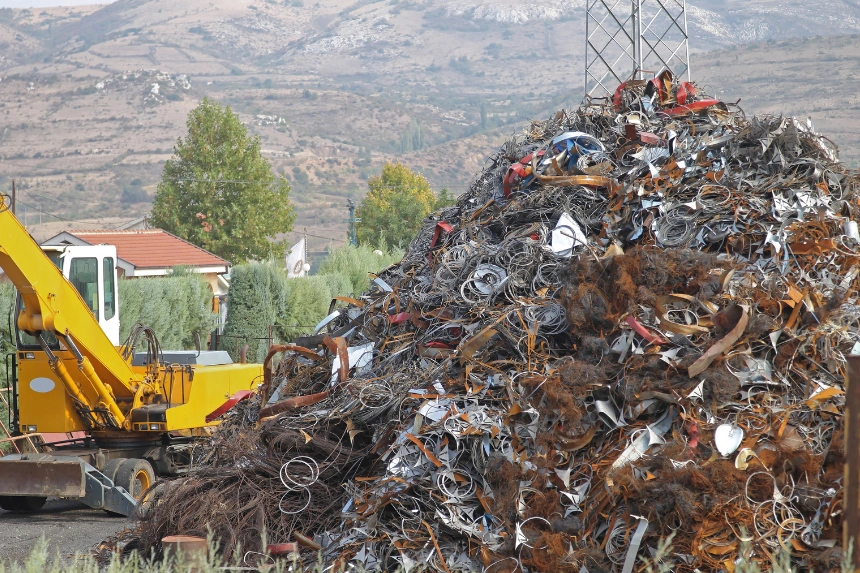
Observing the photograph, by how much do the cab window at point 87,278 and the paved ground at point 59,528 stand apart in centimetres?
245

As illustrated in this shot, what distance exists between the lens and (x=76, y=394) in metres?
10.2

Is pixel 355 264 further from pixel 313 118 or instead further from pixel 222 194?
pixel 313 118

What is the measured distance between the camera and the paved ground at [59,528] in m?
8.56

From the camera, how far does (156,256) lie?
30.5 m

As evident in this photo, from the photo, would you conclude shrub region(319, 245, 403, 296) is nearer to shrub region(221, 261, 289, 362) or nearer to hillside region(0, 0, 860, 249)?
shrub region(221, 261, 289, 362)

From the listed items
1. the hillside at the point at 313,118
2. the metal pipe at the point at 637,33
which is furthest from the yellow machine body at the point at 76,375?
the hillside at the point at 313,118

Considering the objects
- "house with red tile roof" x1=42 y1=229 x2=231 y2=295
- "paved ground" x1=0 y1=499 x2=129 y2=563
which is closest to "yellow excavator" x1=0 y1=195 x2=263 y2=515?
"paved ground" x1=0 y1=499 x2=129 y2=563

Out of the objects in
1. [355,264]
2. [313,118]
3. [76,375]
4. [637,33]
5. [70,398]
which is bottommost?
[313,118]

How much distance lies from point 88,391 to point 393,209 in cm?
4294

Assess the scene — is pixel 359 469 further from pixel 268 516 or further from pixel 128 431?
pixel 128 431

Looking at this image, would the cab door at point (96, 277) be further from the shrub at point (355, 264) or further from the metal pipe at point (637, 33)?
the shrub at point (355, 264)

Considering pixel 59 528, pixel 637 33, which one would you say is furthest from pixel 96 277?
pixel 637 33

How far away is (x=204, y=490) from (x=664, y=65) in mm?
6776

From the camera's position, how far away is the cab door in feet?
36.2
